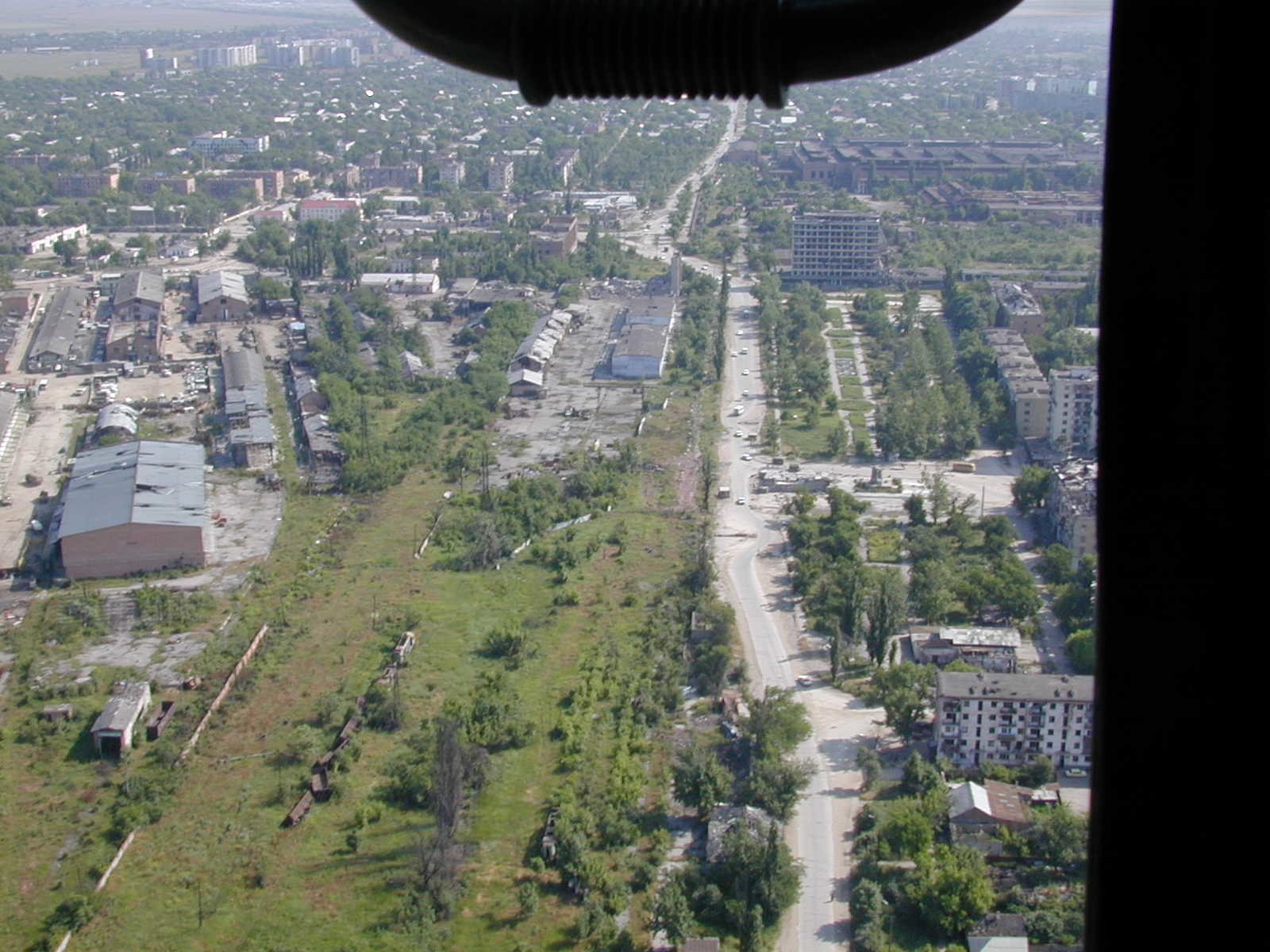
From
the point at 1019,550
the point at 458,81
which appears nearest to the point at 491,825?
the point at 1019,550

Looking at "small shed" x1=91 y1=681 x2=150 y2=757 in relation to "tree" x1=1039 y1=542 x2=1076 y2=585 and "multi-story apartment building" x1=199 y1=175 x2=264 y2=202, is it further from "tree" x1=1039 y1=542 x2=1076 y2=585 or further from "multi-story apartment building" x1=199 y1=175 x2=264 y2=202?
"multi-story apartment building" x1=199 y1=175 x2=264 y2=202

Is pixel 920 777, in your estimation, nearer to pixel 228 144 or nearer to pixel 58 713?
pixel 58 713

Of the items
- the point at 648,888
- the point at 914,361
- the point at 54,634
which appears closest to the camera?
the point at 648,888

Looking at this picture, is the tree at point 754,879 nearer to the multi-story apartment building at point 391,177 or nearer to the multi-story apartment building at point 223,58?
the multi-story apartment building at point 391,177

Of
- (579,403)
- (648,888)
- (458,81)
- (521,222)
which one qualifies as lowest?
(648,888)

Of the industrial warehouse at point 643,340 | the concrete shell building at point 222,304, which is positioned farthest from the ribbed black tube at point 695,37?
the concrete shell building at point 222,304

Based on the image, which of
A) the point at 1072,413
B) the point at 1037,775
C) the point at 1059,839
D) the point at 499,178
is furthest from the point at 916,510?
the point at 499,178

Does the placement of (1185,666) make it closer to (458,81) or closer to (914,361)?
(914,361)
